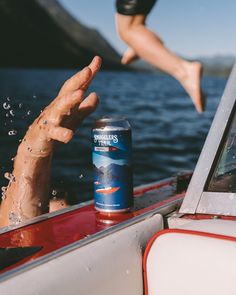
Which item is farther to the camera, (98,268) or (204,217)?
(204,217)

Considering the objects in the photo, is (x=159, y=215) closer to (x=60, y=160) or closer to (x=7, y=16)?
(x=60, y=160)

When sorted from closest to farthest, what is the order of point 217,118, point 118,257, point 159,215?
point 118,257 < point 159,215 < point 217,118

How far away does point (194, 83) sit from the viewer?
2.62 metres

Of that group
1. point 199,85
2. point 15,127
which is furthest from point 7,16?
point 199,85

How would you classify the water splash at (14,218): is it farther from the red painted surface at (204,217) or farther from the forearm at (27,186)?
the red painted surface at (204,217)

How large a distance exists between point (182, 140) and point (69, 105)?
14.8 meters

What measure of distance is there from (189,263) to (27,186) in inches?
28.1

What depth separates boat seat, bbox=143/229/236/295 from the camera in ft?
4.16

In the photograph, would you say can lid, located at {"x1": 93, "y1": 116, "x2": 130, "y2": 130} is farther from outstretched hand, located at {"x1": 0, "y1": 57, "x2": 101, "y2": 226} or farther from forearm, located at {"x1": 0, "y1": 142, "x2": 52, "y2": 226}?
forearm, located at {"x1": 0, "y1": 142, "x2": 52, "y2": 226}

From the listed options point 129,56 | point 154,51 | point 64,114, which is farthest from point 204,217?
point 129,56

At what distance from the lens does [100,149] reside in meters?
1.51

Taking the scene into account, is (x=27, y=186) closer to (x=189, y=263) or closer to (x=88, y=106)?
(x=88, y=106)

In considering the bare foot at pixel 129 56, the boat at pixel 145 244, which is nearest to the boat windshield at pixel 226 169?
the boat at pixel 145 244

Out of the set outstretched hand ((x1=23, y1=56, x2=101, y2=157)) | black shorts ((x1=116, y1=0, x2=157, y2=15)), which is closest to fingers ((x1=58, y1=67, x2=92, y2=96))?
outstretched hand ((x1=23, y1=56, x2=101, y2=157))
